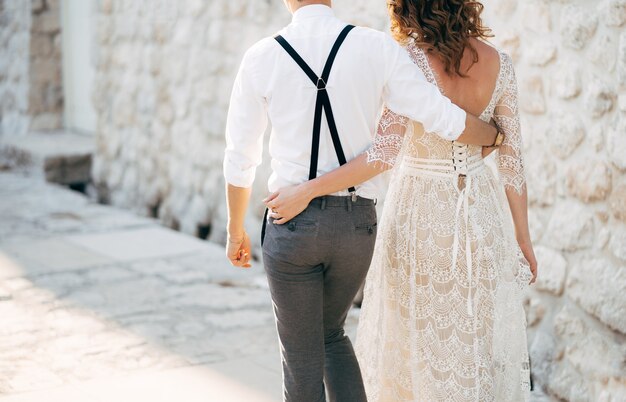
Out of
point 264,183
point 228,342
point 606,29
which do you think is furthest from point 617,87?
point 264,183

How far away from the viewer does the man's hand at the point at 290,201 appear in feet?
7.88

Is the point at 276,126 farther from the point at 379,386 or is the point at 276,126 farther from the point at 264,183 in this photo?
the point at 264,183

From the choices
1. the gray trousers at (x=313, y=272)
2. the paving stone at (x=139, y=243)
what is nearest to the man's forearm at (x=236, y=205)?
the gray trousers at (x=313, y=272)

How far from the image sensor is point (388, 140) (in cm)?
245

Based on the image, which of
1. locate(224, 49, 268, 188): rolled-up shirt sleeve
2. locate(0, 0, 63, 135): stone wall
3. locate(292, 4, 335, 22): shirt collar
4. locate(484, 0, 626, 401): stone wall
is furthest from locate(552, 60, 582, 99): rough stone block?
locate(0, 0, 63, 135): stone wall

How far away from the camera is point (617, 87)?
3227 mm

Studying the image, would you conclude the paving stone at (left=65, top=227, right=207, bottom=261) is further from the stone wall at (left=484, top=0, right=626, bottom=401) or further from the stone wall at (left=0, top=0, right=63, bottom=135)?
the stone wall at (left=0, top=0, right=63, bottom=135)

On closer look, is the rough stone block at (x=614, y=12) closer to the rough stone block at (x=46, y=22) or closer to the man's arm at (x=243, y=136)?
the man's arm at (x=243, y=136)

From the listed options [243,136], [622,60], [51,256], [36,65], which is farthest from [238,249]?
[36,65]

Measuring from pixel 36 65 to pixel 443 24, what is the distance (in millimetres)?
7142

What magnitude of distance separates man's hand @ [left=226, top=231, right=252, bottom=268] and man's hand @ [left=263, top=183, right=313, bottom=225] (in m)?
0.23

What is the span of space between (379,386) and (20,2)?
738 centimetres

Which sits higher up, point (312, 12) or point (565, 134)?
point (312, 12)

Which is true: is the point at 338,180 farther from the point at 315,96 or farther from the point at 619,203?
the point at 619,203
